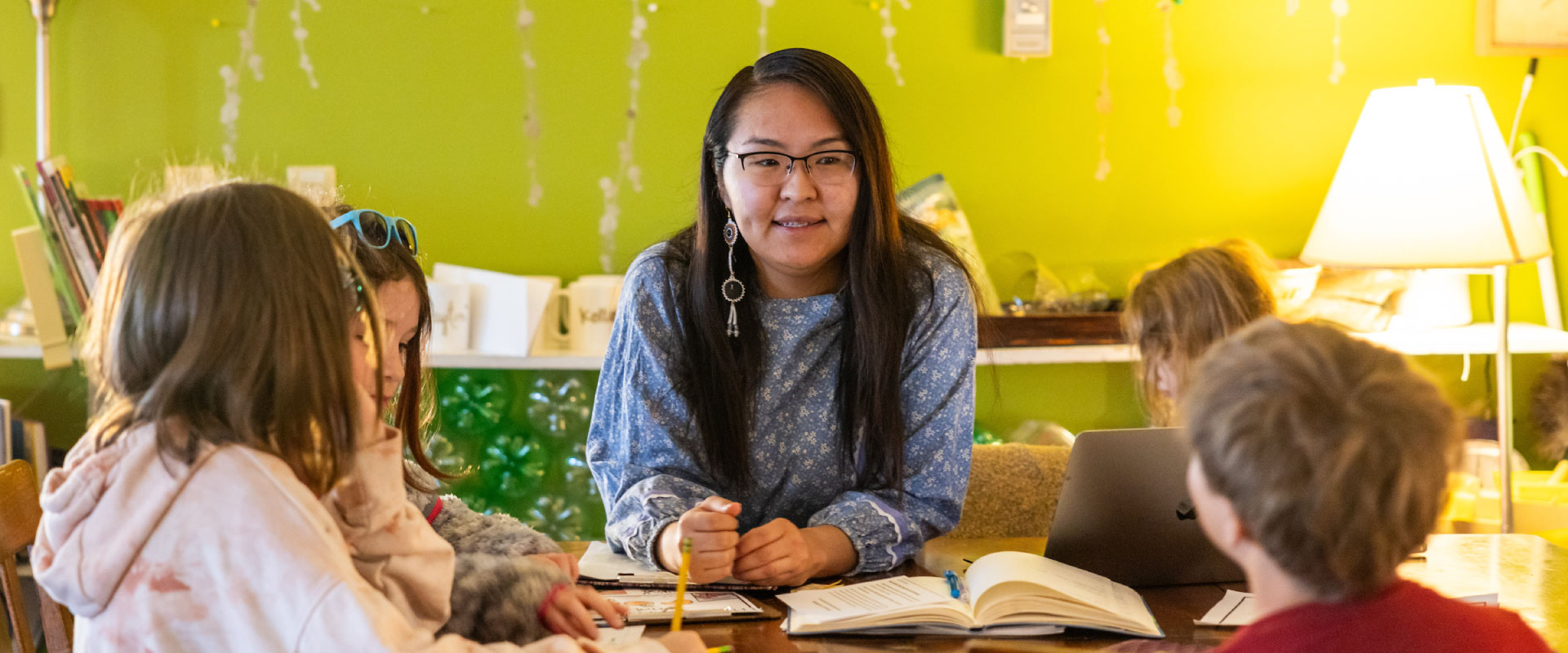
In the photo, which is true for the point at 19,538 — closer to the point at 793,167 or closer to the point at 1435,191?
the point at 793,167

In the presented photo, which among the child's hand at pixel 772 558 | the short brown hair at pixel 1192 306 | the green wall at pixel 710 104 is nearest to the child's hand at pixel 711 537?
the child's hand at pixel 772 558

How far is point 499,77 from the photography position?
290 centimetres

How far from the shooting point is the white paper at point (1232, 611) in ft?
4.08

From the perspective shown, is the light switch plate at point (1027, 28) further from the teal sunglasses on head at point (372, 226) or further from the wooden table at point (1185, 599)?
the teal sunglasses on head at point (372, 226)

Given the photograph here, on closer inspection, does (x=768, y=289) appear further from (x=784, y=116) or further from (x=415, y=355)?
(x=415, y=355)

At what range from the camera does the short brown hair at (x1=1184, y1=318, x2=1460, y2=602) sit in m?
0.77

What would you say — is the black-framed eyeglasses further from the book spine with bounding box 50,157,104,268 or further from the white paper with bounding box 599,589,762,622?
the book spine with bounding box 50,157,104,268

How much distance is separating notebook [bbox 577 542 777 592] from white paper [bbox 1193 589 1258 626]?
48 centimetres

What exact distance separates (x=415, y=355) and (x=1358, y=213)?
2.00 m

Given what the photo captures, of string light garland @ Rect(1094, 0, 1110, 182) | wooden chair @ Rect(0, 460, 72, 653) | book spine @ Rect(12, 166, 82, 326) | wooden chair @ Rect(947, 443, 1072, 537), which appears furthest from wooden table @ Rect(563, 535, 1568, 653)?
book spine @ Rect(12, 166, 82, 326)

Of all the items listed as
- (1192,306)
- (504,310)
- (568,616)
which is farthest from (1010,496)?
(504,310)

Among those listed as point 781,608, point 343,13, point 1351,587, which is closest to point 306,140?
point 343,13

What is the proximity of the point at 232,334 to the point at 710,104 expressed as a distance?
2.15 m

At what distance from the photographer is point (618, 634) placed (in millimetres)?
1190
